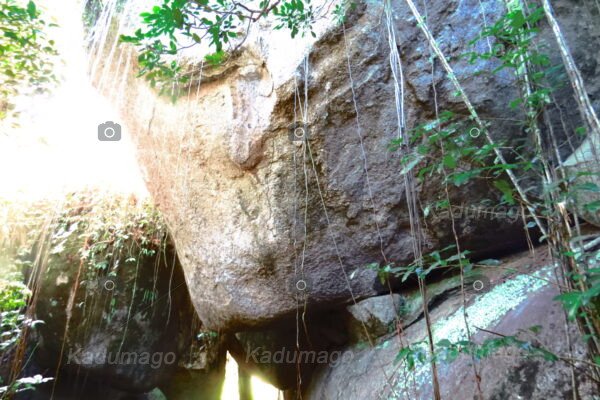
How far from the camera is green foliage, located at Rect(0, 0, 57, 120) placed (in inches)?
128

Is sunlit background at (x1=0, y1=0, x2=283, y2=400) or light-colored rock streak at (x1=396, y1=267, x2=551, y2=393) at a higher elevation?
sunlit background at (x1=0, y1=0, x2=283, y2=400)

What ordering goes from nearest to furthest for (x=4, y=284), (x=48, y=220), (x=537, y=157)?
1. (x=537, y=157)
2. (x=4, y=284)
3. (x=48, y=220)

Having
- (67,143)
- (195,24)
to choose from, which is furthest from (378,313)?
(67,143)

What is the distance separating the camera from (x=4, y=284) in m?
3.64

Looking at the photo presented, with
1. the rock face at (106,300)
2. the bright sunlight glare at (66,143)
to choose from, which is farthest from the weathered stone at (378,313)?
the bright sunlight glare at (66,143)

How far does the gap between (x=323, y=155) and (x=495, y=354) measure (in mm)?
1438

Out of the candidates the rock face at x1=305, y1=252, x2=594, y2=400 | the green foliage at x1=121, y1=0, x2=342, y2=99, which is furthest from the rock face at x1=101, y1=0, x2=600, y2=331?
the rock face at x1=305, y1=252, x2=594, y2=400

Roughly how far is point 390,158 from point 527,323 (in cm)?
Result: 118

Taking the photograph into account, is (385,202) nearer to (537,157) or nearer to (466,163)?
(466,163)

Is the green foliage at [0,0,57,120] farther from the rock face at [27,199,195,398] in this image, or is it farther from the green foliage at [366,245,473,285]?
the green foliage at [366,245,473,285]

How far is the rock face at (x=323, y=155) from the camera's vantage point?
258 cm

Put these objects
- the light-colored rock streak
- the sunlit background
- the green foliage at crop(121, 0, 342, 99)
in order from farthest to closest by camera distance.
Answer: the sunlit background < the light-colored rock streak < the green foliage at crop(121, 0, 342, 99)

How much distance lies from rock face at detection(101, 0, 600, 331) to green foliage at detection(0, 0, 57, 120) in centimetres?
125

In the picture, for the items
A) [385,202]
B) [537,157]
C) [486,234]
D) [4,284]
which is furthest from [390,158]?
[4,284]
